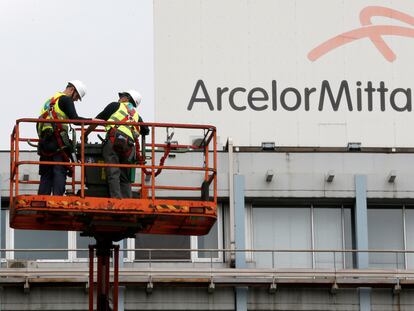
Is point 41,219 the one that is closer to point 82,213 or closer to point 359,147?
point 82,213

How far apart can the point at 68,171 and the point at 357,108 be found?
19856mm

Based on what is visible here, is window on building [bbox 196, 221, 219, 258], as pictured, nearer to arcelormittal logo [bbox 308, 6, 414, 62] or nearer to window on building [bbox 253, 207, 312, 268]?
window on building [bbox 253, 207, 312, 268]

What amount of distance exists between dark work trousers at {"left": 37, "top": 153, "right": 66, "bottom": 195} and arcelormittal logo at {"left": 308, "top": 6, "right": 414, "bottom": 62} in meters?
20.7

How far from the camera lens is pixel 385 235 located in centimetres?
4541

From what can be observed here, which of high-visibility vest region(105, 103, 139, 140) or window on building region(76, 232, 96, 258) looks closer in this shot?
high-visibility vest region(105, 103, 139, 140)

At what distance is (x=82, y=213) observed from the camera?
27.6 meters

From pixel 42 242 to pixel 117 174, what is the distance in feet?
52.9

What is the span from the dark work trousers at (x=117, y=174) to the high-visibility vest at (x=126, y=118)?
0.25m

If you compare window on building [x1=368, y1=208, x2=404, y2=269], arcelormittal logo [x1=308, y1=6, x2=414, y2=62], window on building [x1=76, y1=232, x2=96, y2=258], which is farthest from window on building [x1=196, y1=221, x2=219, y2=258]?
arcelormittal logo [x1=308, y1=6, x2=414, y2=62]

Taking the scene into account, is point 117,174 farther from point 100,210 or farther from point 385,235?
point 385,235

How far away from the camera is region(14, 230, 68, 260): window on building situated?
1732 inches

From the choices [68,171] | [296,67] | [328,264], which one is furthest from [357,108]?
[68,171]

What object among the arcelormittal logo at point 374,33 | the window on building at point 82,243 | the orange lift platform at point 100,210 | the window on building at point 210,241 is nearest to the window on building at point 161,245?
the window on building at point 210,241

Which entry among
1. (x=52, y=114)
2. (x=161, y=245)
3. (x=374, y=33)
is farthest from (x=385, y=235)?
(x=52, y=114)
